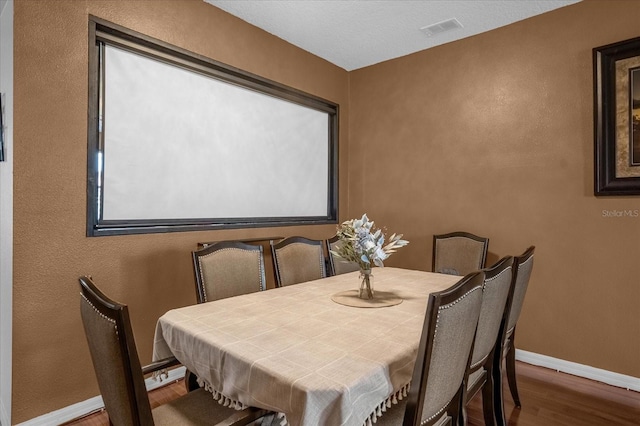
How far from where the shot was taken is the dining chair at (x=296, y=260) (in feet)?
8.28

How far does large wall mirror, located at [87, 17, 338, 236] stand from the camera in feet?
7.63

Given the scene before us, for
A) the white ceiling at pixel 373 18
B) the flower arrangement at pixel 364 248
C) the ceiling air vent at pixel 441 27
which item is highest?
the white ceiling at pixel 373 18

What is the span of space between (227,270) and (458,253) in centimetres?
198

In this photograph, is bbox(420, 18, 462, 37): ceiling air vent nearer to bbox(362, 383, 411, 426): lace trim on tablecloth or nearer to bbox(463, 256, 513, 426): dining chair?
bbox(463, 256, 513, 426): dining chair

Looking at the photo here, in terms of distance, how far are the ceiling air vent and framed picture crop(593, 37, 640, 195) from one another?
1.04m

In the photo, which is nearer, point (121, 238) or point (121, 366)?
point (121, 366)

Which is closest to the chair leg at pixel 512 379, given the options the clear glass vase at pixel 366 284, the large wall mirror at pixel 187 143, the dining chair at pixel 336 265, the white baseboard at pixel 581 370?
the white baseboard at pixel 581 370

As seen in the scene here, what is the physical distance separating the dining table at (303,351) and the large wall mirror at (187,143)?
3.60 feet

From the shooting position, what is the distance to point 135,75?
2.46 meters

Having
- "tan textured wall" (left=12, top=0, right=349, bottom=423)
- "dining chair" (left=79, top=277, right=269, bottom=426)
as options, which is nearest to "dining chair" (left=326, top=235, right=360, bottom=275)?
"tan textured wall" (left=12, top=0, right=349, bottom=423)

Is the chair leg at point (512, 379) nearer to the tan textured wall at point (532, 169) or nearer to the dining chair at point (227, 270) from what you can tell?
the tan textured wall at point (532, 169)

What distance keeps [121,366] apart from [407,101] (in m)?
3.47

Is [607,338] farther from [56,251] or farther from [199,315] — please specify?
[56,251]

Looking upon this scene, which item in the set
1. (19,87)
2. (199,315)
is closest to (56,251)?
(19,87)
